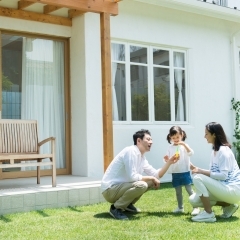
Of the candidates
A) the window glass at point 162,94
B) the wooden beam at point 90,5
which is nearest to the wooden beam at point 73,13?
the wooden beam at point 90,5

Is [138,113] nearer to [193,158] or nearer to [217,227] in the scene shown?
[193,158]

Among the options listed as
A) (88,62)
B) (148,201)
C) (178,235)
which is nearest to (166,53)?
(88,62)

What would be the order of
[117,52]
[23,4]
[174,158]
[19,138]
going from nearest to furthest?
1. [174,158]
2. [19,138]
3. [23,4]
4. [117,52]

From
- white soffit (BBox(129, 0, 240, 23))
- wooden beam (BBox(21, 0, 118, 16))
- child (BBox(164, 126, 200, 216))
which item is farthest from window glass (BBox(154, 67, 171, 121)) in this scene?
child (BBox(164, 126, 200, 216))

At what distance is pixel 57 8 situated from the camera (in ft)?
26.1

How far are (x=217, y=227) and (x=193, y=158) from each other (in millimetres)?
5030

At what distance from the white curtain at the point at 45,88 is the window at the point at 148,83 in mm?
1029

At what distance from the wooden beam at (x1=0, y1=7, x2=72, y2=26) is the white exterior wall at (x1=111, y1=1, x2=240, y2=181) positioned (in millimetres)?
931

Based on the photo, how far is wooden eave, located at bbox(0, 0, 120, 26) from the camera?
6797 mm

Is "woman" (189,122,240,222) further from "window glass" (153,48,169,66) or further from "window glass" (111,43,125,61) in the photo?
"window glass" (153,48,169,66)

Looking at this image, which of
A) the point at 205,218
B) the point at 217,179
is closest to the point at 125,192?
the point at 205,218

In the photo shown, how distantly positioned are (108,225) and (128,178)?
0.64 metres

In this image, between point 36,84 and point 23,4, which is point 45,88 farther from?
point 23,4

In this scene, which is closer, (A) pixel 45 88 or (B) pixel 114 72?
(A) pixel 45 88
